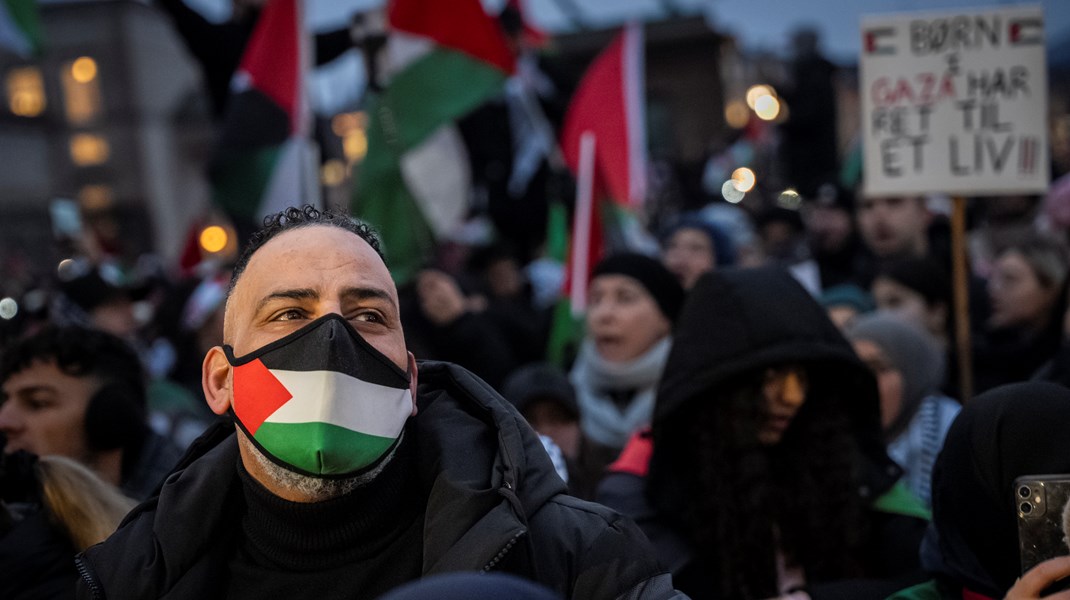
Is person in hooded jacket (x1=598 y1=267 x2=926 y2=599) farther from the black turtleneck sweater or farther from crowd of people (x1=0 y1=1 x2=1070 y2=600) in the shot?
the black turtleneck sweater

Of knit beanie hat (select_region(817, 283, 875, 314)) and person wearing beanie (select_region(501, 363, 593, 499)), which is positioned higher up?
knit beanie hat (select_region(817, 283, 875, 314))

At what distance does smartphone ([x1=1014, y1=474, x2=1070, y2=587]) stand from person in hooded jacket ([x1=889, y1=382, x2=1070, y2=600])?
0.04 metres

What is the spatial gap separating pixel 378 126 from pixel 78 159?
177 ft

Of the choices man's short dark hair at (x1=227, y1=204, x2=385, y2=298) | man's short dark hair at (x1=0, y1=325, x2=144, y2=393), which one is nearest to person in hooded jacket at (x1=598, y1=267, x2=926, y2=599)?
man's short dark hair at (x1=227, y1=204, x2=385, y2=298)

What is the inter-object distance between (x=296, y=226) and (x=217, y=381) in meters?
0.39

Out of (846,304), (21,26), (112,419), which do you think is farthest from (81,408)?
(21,26)

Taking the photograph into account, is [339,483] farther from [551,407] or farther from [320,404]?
[551,407]

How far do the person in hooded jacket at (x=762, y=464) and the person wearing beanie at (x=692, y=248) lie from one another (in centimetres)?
293

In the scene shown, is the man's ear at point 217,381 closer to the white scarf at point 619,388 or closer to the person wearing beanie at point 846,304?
the white scarf at point 619,388

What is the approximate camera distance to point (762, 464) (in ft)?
10.8

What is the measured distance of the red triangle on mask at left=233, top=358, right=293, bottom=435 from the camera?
225 cm

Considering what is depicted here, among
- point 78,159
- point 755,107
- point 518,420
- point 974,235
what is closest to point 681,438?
point 518,420

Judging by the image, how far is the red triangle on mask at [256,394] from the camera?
2.25m

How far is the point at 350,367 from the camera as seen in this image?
2.25 m
